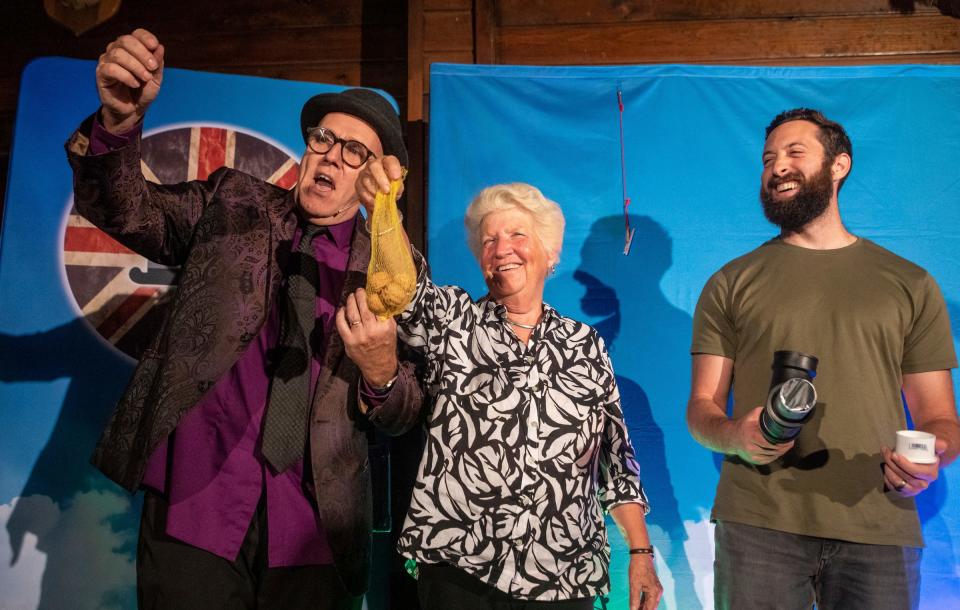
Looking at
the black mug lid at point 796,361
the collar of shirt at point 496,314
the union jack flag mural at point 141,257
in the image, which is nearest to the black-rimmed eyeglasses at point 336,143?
the collar of shirt at point 496,314

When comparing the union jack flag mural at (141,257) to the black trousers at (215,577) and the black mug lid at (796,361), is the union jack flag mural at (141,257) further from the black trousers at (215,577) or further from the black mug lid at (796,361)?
the black mug lid at (796,361)

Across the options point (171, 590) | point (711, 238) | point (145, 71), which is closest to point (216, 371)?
point (171, 590)

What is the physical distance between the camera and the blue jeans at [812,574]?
5.46ft

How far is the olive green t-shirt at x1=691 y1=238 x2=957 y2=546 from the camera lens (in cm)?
172

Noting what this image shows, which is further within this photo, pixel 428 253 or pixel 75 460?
pixel 428 253

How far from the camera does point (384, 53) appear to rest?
11.3 ft

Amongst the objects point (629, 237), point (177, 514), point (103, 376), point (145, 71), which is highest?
point (629, 237)

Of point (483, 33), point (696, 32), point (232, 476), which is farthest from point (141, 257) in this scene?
point (696, 32)

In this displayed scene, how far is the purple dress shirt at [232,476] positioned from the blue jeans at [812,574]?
3.18 feet

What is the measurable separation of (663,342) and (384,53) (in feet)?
6.29

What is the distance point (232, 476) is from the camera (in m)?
1.54

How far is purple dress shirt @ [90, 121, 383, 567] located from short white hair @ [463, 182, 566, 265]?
646 mm

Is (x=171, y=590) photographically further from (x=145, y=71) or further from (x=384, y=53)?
(x=384, y=53)

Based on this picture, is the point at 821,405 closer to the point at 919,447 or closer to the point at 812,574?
the point at 919,447
